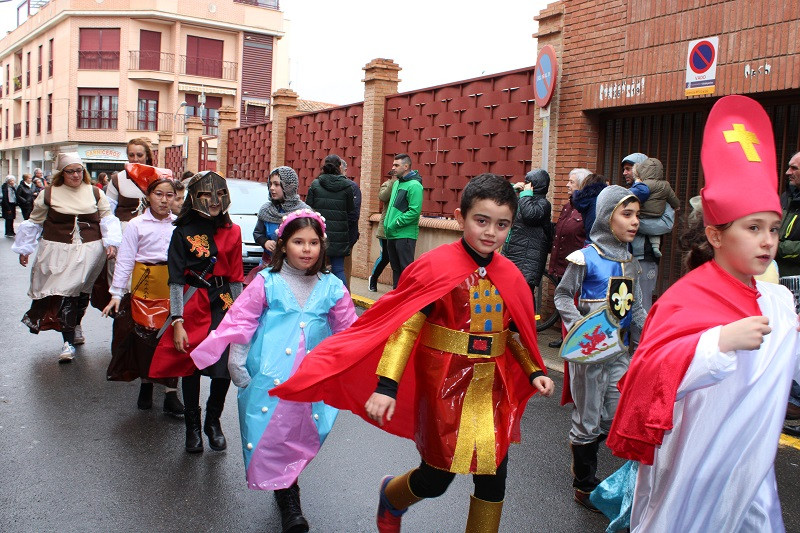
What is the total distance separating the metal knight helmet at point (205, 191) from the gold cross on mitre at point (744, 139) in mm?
3294

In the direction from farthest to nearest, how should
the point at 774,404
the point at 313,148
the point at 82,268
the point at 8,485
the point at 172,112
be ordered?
the point at 172,112 < the point at 313,148 < the point at 82,268 < the point at 8,485 < the point at 774,404

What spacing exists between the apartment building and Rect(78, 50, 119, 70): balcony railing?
0.06 metres

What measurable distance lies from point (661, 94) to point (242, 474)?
6238 mm

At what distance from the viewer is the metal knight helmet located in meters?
5.27

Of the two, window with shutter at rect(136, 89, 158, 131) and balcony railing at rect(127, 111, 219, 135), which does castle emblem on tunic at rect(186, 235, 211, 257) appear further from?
window with shutter at rect(136, 89, 158, 131)

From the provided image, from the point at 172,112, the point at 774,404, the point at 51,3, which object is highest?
the point at 51,3

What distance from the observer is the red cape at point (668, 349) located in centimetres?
270

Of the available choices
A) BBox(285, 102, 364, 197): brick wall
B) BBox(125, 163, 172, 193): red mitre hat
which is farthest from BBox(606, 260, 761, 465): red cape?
BBox(285, 102, 364, 197): brick wall

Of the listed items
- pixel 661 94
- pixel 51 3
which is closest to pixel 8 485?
pixel 661 94

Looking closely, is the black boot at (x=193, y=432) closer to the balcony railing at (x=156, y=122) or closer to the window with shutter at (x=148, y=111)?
the balcony railing at (x=156, y=122)

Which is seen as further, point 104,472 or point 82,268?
point 82,268

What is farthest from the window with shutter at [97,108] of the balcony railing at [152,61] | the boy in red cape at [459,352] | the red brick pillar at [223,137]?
the boy in red cape at [459,352]

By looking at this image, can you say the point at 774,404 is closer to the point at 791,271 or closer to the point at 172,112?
the point at 791,271

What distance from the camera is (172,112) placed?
50188 mm
